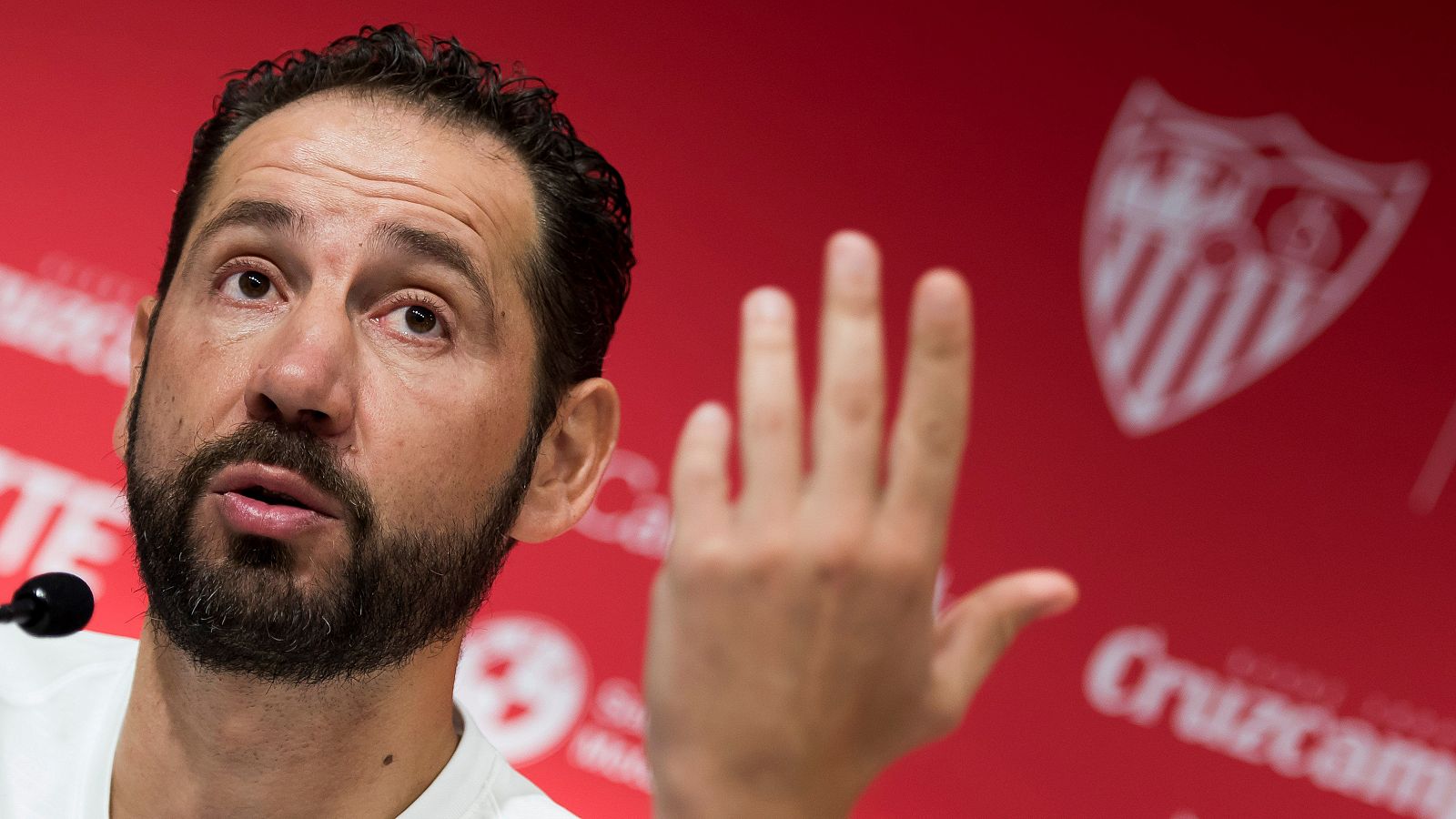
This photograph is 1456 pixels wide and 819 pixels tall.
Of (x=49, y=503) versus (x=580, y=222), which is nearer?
(x=580, y=222)

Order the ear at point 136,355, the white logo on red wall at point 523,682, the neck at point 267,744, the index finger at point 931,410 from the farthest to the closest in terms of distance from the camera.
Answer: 1. the white logo on red wall at point 523,682
2. the ear at point 136,355
3. the neck at point 267,744
4. the index finger at point 931,410

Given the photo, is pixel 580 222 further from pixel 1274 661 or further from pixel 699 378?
pixel 1274 661

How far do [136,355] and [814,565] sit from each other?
3.77ft

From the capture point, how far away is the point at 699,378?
248 cm

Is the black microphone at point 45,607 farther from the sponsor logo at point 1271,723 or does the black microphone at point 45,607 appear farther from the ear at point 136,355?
the sponsor logo at point 1271,723

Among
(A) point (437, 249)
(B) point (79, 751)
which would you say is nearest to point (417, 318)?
(A) point (437, 249)

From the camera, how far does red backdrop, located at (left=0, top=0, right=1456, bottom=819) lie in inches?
92.6

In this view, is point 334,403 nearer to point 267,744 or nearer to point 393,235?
point 393,235

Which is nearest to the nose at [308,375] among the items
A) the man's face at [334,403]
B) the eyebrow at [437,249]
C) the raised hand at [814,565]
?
the man's face at [334,403]

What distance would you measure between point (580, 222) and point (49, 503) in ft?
4.81

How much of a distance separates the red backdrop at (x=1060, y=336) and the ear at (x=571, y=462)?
2.83ft

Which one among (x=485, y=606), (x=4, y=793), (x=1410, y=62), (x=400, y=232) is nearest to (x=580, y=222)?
(x=400, y=232)

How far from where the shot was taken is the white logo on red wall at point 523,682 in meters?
2.39

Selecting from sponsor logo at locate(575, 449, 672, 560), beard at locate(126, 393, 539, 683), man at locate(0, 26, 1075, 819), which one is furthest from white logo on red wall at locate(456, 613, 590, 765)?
beard at locate(126, 393, 539, 683)
